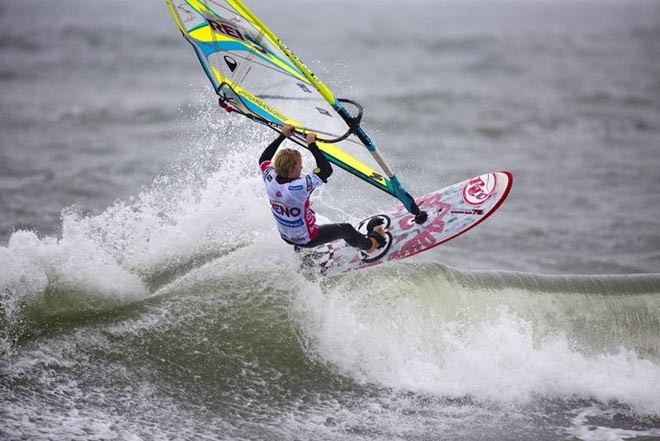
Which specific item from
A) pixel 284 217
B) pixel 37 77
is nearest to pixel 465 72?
pixel 37 77

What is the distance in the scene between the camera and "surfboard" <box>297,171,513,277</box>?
7.76 meters

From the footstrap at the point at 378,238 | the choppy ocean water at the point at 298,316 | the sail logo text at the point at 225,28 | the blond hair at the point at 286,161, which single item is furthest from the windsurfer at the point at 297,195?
the sail logo text at the point at 225,28

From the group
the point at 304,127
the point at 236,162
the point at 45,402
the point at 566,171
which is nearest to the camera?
the point at 45,402

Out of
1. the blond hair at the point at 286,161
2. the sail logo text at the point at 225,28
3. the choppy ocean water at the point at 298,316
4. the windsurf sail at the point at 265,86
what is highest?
the sail logo text at the point at 225,28

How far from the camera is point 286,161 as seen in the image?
6684 millimetres

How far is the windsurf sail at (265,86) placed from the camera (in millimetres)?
7328

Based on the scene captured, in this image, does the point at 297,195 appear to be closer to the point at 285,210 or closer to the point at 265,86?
the point at 285,210

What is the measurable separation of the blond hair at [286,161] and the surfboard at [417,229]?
129 cm

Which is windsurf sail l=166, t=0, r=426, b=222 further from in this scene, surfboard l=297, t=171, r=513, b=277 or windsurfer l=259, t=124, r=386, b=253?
windsurfer l=259, t=124, r=386, b=253

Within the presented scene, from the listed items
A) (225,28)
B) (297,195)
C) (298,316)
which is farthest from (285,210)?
(225,28)

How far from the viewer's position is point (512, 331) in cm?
775

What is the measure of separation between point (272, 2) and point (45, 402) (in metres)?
74.1

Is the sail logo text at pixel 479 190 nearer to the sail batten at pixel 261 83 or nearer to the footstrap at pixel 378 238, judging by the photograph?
the sail batten at pixel 261 83

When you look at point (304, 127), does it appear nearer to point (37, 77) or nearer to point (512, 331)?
point (512, 331)
